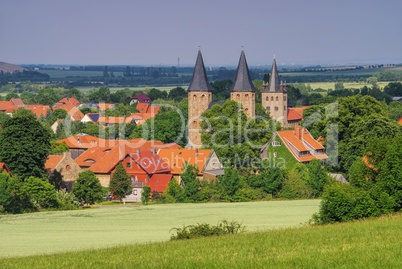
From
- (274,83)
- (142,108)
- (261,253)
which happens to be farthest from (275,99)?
(261,253)

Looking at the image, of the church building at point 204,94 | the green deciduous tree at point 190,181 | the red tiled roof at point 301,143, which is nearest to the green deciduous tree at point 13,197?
the green deciduous tree at point 190,181

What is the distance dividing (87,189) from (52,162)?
274 inches

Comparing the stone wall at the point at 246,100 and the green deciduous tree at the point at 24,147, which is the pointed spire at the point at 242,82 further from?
the green deciduous tree at the point at 24,147

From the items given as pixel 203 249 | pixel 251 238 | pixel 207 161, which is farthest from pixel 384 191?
pixel 207 161

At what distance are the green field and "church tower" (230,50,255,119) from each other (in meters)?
34.6

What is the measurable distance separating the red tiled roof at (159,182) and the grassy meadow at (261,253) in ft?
100

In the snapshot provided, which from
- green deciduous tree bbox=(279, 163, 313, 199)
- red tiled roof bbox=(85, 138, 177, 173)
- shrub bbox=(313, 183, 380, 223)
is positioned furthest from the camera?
red tiled roof bbox=(85, 138, 177, 173)

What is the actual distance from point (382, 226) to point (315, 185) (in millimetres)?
28478

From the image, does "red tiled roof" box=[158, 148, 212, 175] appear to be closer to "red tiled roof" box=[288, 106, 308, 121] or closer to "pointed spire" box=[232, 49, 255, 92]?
"pointed spire" box=[232, 49, 255, 92]

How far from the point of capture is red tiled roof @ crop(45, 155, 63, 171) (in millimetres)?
60469

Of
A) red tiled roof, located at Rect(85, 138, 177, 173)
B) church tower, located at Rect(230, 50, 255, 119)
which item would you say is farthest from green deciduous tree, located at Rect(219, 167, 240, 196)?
church tower, located at Rect(230, 50, 255, 119)

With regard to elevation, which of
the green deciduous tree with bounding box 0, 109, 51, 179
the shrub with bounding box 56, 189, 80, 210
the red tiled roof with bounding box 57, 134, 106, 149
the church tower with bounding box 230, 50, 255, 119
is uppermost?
the church tower with bounding box 230, 50, 255, 119

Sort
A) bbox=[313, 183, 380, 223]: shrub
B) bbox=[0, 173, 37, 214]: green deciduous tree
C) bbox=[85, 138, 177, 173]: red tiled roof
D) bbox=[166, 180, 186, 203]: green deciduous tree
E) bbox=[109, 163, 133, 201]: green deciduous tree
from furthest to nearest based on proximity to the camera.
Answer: bbox=[85, 138, 177, 173]: red tiled roof, bbox=[109, 163, 133, 201]: green deciduous tree, bbox=[166, 180, 186, 203]: green deciduous tree, bbox=[0, 173, 37, 214]: green deciduous tree, bbox=[313, 183, 380, 223]: shrub

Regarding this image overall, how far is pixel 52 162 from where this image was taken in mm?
61406
